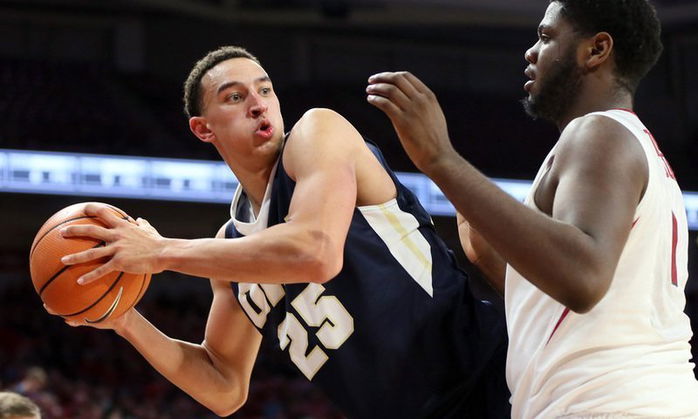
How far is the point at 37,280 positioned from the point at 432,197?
840 centimetres

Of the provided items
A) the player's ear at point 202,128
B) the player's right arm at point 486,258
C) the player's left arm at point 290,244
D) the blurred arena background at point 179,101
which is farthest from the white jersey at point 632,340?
the blurred arena background at point 179,101

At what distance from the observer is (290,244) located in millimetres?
2529

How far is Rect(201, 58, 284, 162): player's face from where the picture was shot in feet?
10.1

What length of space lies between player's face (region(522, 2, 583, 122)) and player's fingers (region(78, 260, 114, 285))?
123 centimetres

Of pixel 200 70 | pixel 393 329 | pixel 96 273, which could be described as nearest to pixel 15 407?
pixel 96 273

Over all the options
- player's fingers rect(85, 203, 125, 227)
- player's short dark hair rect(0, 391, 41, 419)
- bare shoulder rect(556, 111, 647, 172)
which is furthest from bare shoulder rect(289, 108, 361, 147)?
player's short dark hair rect(0, 391, 41, 419)

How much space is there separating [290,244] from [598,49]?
36.0 inches

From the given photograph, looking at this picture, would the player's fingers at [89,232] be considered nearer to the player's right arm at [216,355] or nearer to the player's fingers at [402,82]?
the player's right arm at [216,355]

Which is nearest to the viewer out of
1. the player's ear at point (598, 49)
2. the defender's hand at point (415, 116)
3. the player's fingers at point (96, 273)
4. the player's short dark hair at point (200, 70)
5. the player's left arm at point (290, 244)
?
the defender's hand at point (415, 116)

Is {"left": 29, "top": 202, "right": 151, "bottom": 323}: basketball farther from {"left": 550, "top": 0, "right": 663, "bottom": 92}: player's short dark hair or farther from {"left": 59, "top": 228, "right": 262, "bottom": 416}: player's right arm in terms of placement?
{"left": 550, "top": 0, "right": 663, "bottom": 92}: player's short dark hair

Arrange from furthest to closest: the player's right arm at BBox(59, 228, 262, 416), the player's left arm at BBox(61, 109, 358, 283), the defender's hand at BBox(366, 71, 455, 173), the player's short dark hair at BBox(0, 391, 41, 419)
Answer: the player's short dark hair at BBox(0, 391, 41, 419) → the player's right arm at BBox(59, 228, 262, 416) → the player's left arm at BBox(61, 109, 358, 283) → the defender's hand at BBox(366, 71, 455, 173)

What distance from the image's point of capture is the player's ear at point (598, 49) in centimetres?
221

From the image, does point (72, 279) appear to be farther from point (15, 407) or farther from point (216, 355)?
point (15, 407)

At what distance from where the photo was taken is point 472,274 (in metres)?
13.9
